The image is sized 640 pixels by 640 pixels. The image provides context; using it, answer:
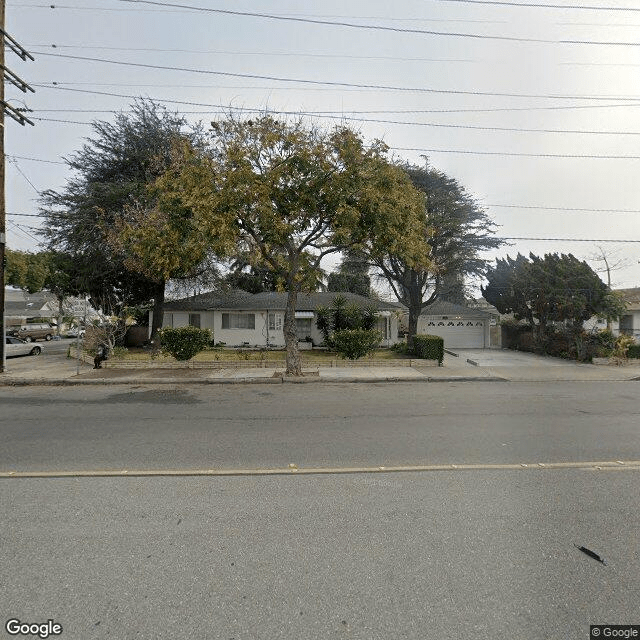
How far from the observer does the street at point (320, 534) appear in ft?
8.19

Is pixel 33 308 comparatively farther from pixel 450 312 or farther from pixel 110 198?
pixel 450 312

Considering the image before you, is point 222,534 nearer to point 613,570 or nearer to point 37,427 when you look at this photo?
point 613,570

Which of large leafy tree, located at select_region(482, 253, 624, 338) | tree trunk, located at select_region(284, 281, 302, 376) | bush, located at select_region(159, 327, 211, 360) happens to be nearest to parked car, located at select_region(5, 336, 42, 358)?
bush, located at select_region(159, 327, 211, 360)

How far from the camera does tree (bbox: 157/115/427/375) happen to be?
12.8m

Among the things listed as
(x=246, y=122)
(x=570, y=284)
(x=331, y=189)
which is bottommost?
(x=570, y=284)

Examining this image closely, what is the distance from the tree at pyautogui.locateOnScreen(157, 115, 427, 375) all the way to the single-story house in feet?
52.2

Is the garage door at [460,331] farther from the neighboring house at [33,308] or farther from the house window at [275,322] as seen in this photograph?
the neighboring house at [33,308]

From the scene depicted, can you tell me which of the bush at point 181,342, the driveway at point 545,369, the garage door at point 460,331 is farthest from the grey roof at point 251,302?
the bush at point 181,342

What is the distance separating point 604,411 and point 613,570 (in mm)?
6875


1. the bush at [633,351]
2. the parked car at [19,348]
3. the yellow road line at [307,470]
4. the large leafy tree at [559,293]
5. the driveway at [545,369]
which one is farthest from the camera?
the parked car at [19,348]

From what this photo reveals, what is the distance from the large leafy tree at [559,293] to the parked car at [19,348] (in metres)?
26.1

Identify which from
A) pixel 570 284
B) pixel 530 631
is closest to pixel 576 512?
pixel 530 631

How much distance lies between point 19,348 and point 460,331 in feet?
84.6

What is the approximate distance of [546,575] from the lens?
2.88 m
